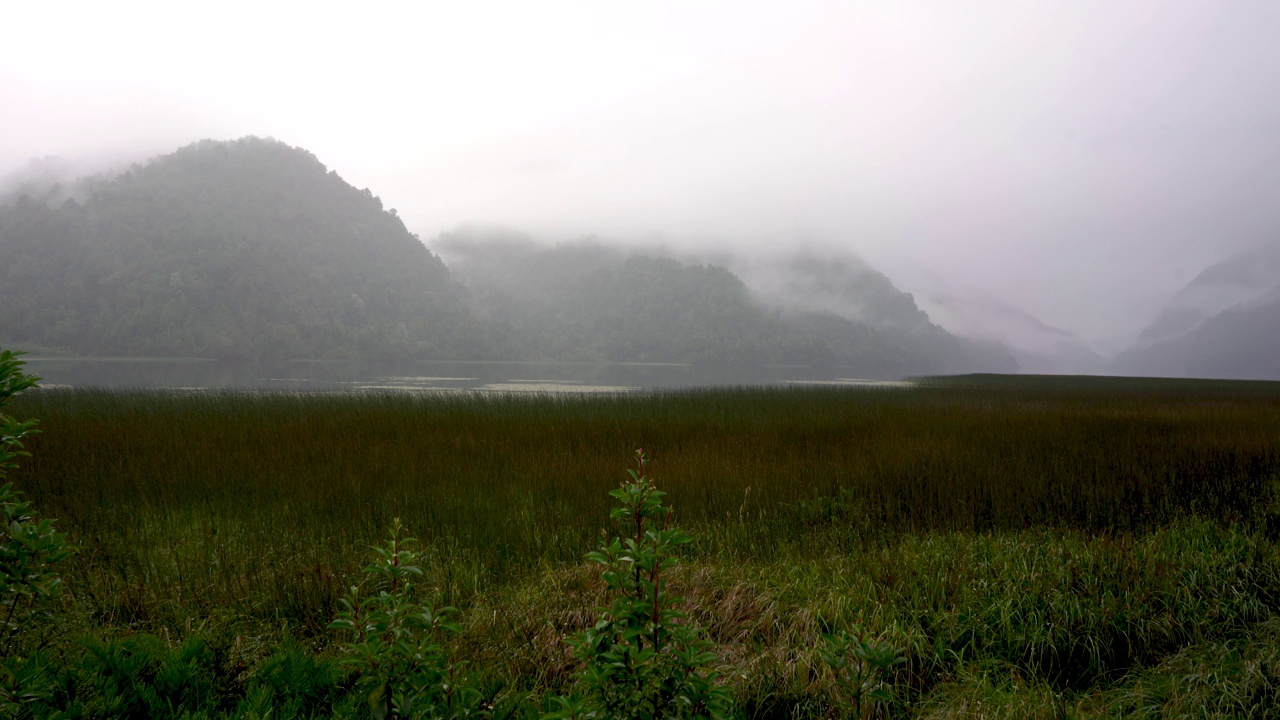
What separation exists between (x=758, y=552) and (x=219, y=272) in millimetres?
178635

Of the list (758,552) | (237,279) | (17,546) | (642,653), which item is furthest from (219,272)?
(642,653)

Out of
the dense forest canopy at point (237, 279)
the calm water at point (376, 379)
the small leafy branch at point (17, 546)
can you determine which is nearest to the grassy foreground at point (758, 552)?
the small leafy branch at point (17, 546)

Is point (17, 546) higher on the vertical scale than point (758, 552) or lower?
higher

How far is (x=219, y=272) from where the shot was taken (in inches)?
5886

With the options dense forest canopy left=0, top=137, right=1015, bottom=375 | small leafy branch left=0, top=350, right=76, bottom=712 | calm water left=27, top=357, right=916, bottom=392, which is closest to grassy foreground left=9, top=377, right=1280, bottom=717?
small leafy branch left=0, top=350, right=76, bottom=712

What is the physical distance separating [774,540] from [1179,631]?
384cm

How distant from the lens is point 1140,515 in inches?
341

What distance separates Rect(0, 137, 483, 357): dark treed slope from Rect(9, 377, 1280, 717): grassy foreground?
147802 mm

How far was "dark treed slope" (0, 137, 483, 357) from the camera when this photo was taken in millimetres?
136500

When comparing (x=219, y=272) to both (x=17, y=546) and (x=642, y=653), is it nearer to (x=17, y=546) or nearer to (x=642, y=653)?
(x=17, y=546)

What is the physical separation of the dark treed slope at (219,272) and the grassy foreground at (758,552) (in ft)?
485

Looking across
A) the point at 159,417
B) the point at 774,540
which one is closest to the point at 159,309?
the point at 159,417

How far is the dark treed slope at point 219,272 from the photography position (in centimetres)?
13650

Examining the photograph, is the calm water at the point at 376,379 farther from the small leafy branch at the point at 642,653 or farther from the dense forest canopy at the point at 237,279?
the dense forest canopy at the point at 237,279
